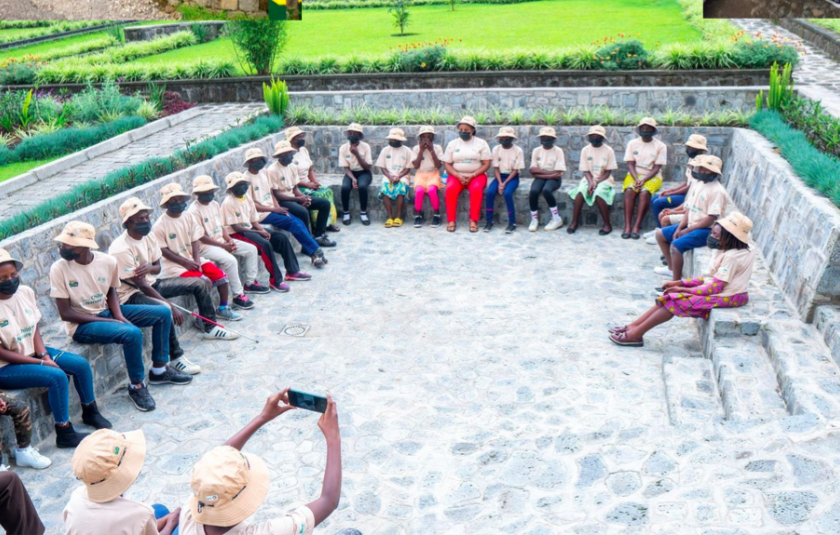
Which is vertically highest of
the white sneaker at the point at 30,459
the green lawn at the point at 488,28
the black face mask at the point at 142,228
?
the green lawn at the point at 488,28

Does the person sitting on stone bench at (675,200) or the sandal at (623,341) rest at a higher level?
the person sitting on stone bench at (675,200)

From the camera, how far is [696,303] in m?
6.41

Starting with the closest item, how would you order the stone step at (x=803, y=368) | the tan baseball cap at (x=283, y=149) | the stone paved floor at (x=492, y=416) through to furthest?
the stone paved floor at (x=492, y=416), the stone step at (x=803, y=368), the tan baseball cap at (x=283, y=149)

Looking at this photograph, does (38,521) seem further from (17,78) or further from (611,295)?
(17,78)

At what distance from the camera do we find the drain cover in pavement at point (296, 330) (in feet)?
23.9

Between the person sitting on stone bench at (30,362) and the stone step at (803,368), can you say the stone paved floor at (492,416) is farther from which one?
the stone step at (803,368)

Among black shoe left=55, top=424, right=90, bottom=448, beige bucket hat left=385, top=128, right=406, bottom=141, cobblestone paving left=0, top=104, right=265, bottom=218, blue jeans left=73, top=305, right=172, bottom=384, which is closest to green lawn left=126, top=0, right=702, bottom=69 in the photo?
cobblestone paving left=0, top=104, right=265, bottom=218

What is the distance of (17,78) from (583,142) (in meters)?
11.9

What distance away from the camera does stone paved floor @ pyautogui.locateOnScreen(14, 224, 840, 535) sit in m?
4.09

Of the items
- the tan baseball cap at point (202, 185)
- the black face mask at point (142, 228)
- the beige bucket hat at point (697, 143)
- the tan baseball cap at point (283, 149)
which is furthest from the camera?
the tan baseball cap at point (283, 149)

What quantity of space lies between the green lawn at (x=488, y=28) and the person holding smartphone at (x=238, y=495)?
1472 centimetres

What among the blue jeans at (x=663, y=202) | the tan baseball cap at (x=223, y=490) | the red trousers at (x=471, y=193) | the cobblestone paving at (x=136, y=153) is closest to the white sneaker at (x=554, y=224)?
the red trousers at (x=471, y=193)

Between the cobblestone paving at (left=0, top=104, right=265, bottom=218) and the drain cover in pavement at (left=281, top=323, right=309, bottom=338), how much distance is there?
10.9ft

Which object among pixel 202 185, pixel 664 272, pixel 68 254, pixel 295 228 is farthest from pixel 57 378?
pixel 664 272
